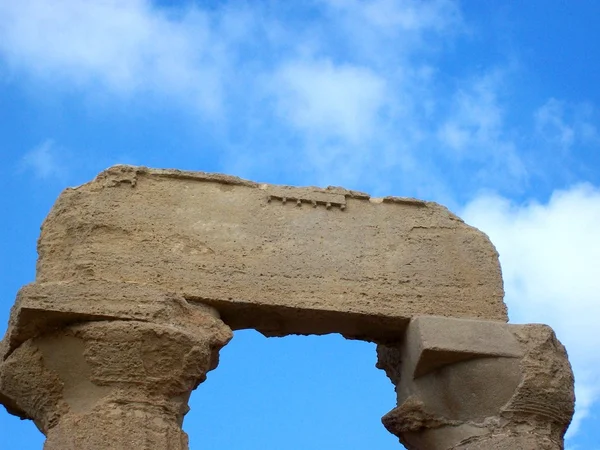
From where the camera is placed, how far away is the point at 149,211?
688cm

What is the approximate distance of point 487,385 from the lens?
6.55 meters

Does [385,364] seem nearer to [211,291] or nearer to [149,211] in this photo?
[211,291]

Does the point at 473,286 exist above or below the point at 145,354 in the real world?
above

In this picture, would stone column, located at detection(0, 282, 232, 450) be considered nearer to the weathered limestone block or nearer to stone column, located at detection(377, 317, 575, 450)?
the weathered limestone block

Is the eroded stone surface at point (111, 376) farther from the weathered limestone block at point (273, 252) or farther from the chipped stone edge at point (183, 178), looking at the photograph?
the chipped stone edge at point (183, 178)

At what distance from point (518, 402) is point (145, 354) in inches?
98.5

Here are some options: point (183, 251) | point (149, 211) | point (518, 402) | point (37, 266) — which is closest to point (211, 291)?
point (183, 251)

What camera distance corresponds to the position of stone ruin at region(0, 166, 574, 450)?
20.0ft

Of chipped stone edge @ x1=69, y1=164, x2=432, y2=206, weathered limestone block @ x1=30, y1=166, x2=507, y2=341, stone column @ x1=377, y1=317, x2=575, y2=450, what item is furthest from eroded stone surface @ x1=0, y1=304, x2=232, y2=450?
stone column @ x1=377, y1=317, x2=575, y2=450

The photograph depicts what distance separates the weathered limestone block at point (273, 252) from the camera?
6.59m

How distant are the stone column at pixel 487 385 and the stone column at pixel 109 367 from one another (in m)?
1.54

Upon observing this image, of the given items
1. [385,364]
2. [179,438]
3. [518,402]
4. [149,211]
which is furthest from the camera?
[385,364]

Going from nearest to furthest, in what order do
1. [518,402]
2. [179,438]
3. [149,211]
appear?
[179,438] → [518,402] → [149,211]

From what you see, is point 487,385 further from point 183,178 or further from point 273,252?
point 183,178
